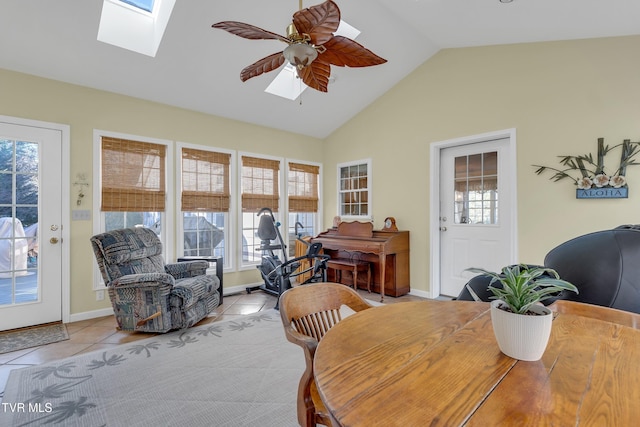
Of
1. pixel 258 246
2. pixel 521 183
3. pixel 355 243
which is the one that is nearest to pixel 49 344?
pixel 258 246

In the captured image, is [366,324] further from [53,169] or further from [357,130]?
[357,130]

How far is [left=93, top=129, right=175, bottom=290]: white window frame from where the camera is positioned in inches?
136

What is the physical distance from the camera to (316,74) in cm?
227

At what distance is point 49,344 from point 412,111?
4.99 metres

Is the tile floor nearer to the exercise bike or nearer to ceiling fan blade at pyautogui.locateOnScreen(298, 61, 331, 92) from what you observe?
the exercise bike

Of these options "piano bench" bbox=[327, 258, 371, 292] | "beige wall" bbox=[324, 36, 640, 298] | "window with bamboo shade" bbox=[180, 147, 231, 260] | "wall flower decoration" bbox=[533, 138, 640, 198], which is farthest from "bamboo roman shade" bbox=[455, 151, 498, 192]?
"window with bamboo shade" bbox=[180, 147, 231, 260]

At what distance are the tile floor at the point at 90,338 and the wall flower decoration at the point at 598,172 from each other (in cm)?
240

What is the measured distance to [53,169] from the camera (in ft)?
10.5

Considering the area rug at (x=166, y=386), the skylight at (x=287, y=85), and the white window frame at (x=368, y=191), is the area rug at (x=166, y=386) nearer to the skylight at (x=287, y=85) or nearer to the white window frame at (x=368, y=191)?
the white window frame at (x=368, y=191)

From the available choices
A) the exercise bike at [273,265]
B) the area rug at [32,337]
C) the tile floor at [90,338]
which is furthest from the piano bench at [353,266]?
the area rug at [32,337]

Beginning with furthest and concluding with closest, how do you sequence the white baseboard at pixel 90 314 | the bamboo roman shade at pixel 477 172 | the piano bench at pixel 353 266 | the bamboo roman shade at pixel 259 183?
the bamboo roman shade at pixel 259 183, the piano bench at pixel 353 266, the bamboo roman shade at pixel 477 172, the white baseboard at pixel 90 314

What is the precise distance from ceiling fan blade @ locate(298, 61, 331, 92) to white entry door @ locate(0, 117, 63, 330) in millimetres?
2889

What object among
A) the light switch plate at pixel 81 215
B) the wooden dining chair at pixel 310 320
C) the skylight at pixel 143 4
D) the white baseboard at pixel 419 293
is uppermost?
the skylight at pixel 143 4

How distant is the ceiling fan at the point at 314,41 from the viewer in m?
1.70
